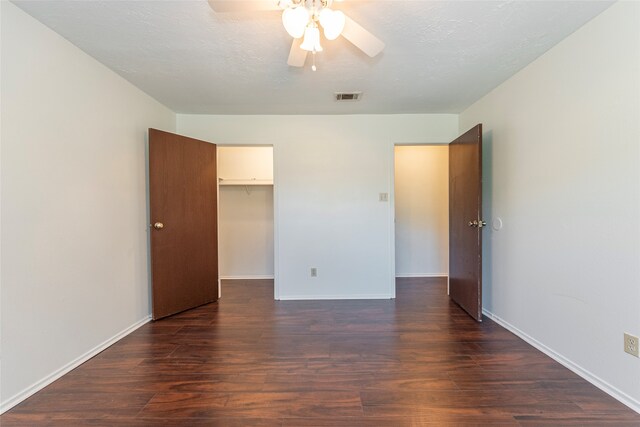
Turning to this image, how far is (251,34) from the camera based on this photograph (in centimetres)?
190

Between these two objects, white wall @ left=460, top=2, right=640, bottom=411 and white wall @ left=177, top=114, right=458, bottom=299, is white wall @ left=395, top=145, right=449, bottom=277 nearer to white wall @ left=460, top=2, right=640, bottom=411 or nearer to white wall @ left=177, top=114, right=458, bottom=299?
white wall @ left=177, top=114, right=458, bottom=299

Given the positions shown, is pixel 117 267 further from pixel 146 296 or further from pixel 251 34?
pixel 251 34

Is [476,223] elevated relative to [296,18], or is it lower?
lower

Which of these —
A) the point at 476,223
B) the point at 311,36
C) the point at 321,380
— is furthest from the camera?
the point at 476,223

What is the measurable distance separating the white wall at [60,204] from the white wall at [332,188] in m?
1.26

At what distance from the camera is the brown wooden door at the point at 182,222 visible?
113 inches

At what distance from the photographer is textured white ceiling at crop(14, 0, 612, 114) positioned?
168 centimetres

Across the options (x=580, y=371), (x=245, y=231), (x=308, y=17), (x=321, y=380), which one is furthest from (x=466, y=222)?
(x=245, y=231)

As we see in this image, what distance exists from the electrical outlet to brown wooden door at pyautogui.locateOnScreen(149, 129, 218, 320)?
351cm

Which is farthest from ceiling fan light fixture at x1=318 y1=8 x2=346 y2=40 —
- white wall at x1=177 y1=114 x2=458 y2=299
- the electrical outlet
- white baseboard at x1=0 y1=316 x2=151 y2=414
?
white baseboard at x1=0 y1=316 x2=151 y2=414

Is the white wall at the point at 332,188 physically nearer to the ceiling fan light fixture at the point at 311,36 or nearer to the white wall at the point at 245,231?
the white wall at the point at 245,231

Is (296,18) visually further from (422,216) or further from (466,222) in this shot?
(422,216)

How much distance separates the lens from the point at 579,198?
6.19 ft

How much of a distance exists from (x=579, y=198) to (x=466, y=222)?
117 cm
